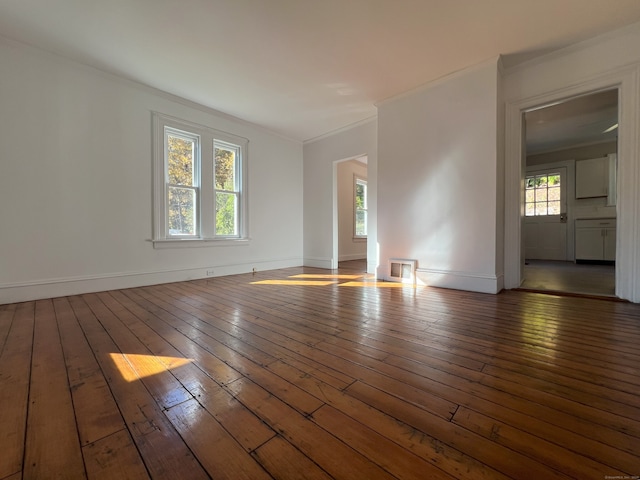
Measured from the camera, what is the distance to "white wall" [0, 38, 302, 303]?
2.69 m

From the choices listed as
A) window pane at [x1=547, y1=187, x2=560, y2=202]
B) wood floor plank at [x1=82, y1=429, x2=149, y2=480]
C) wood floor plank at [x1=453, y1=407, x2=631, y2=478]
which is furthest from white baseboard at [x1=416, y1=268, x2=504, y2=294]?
window pane at [x1=547, y1=187, x2=560, y2=202]

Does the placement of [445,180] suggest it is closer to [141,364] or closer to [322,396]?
[322,396]

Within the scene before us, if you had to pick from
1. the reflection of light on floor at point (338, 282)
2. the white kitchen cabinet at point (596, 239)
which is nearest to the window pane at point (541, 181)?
the white kitchen cabinet at point (596, 239)

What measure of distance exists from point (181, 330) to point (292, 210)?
3938mm

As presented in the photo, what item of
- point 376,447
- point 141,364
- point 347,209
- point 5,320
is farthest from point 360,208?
point 376,447

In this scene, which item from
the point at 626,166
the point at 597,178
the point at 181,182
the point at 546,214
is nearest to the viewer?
the point at 626,166

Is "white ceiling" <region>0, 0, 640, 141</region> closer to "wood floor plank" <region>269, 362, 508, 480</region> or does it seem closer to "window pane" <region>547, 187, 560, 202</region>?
"wood floor plank" <region>269, 362, 508, 480</region>

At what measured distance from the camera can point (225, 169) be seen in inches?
180

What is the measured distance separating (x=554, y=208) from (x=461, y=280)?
4.89m

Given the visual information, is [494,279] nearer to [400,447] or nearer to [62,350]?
[400,447]

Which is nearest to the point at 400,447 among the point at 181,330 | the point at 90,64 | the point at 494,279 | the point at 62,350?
the point at 181,330

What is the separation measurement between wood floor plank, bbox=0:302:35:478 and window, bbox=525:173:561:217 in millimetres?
8242

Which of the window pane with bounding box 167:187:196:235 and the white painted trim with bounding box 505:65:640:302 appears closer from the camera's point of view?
the white painted trim with bounding box 505:65:640:302

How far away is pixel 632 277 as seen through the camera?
2582mm
